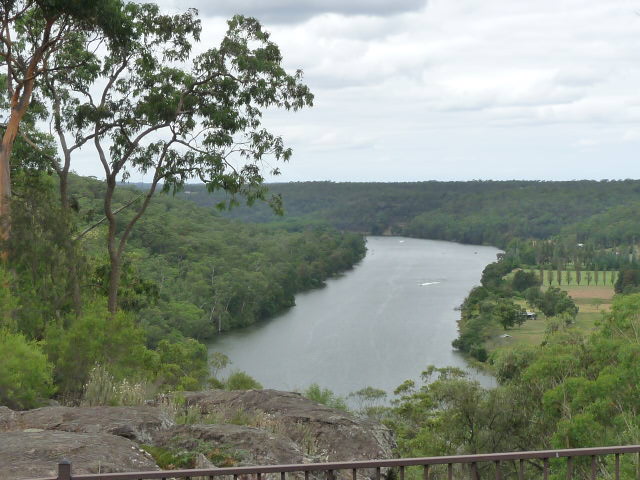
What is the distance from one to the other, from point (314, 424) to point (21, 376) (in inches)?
149

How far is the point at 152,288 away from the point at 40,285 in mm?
4269

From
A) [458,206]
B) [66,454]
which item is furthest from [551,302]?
[458,206]

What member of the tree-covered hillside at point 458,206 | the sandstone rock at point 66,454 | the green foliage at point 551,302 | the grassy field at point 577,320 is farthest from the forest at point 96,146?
the tree-covered hillside at point 458,206

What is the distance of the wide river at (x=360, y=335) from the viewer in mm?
40750

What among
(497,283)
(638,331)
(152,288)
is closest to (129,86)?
(152,288)

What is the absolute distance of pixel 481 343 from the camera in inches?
1967

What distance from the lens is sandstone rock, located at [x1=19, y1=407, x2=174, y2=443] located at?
247 inches

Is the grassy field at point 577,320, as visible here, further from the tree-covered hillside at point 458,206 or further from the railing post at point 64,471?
the tree-covered hillside at point 458,206

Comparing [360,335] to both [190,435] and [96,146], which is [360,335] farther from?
[190,435]

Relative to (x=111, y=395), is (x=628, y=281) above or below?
below

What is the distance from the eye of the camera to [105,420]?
6.53 meters

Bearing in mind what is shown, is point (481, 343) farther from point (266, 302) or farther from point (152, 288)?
point (152, 288)

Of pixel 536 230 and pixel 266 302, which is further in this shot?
pixel 536 230

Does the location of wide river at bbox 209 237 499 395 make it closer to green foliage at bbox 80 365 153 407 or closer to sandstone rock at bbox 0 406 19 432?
green foliage at bbox 80 365 153 407
